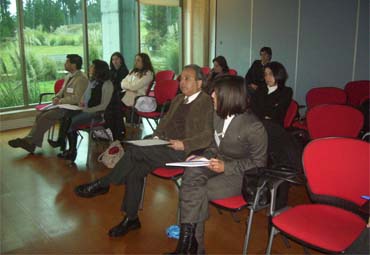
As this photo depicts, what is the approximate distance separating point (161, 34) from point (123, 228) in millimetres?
6597

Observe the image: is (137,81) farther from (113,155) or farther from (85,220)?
(85,220)

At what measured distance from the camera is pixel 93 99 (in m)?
4.91

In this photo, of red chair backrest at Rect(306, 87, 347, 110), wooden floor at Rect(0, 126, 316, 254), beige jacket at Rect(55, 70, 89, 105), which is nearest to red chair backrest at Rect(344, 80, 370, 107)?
red chair backrest at Rect(306, 87, 347, 110)

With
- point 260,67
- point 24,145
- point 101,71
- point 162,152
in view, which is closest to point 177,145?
point 162,152

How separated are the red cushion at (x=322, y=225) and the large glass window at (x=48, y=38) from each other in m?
6.00

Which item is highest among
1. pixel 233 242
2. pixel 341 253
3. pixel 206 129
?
pixel 206 129

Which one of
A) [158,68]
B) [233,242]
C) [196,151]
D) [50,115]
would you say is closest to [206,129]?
[196,151]

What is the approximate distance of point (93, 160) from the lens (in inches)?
198

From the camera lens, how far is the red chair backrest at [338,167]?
217cm

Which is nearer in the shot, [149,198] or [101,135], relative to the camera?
[149,198]

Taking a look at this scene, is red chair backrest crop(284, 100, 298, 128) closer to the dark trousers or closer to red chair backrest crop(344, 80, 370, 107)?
red chair backrest crop(344, 80, 370, 107)

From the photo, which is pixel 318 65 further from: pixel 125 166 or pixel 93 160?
pixel 125 166

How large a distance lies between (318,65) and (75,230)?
5.01 metres

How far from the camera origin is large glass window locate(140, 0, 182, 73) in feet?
28.3
